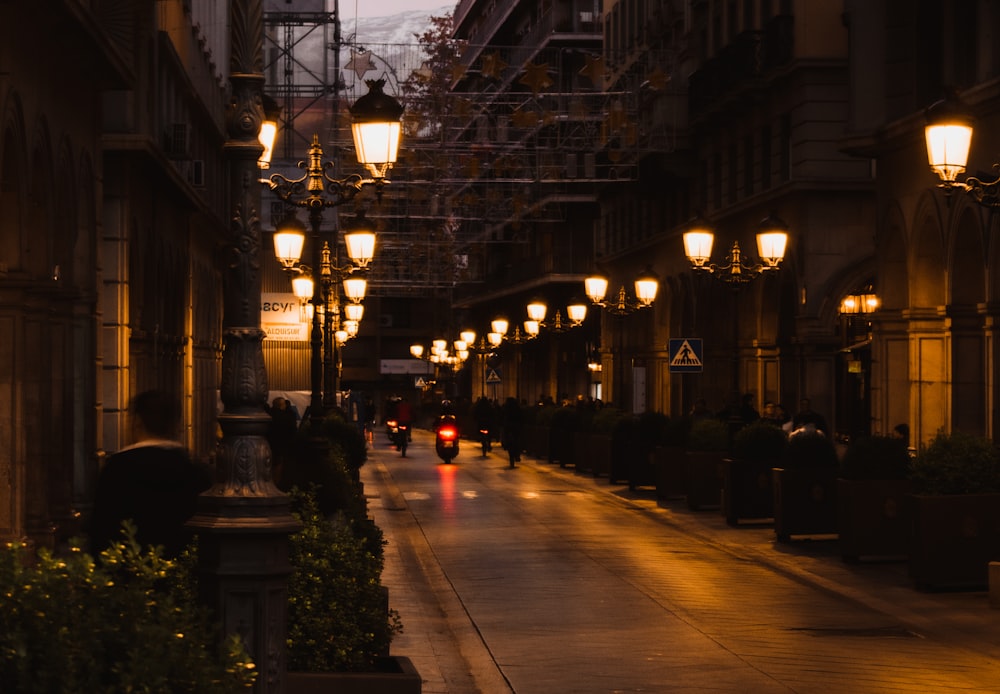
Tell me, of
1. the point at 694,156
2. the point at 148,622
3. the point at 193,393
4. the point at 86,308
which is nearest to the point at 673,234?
the point at 694,156

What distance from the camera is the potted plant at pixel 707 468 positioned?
2894cm

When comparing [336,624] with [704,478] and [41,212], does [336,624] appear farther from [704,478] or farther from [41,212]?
[704,478]

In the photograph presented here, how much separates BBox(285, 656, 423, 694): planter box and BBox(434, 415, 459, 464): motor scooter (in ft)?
135

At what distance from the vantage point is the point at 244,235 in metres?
8.85

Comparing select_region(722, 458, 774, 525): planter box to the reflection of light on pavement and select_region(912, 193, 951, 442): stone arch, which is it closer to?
the reflection of light on pavement

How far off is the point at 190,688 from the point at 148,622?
237mm

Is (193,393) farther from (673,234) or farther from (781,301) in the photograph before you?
(673,234)

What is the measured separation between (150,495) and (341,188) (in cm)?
1266

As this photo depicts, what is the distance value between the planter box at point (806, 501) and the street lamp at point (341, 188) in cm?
574

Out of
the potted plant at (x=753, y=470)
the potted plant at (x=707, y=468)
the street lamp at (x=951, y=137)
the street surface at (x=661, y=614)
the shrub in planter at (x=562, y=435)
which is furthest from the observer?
the shrub in planter at (x=562, y=435)

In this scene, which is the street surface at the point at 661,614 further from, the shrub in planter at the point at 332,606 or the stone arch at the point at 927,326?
the stone arch at the point at 927,326

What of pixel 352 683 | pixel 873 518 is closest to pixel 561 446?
pixel 873 518

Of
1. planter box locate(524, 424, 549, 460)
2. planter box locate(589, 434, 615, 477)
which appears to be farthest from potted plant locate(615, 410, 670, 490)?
planter box locate(524, 424, 549, 460)

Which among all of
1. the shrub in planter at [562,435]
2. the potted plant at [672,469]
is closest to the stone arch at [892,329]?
the potted plant at [672,469]
